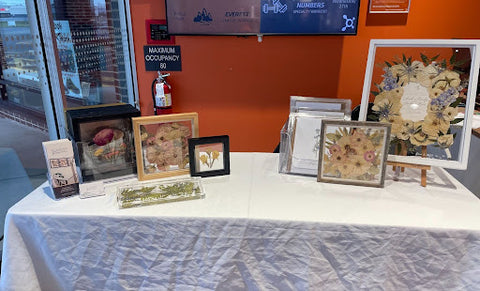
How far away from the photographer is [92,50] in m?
2.77

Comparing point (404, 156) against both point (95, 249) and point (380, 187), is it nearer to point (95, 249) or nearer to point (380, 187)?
point (380, 187)

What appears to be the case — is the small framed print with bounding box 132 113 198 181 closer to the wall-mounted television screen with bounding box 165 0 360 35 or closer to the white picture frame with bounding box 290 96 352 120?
the white picture frame with bounding box 290 96 352 120

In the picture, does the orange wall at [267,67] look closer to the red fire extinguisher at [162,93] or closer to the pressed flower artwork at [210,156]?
the red fire extinguisher at [162,93]

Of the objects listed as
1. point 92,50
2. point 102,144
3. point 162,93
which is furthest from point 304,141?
point 92,50

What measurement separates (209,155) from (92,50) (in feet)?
6.47

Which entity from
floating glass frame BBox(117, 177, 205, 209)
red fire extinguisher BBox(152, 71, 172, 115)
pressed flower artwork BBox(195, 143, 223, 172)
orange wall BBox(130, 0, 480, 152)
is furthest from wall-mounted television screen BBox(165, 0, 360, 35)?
floating glass frame BBox(117, 177, 205, 209)

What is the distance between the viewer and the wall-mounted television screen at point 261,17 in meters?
2.46

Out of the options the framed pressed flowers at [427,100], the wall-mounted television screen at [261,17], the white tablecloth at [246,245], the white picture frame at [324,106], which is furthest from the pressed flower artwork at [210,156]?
the wall-mounted television screen at [261,17]

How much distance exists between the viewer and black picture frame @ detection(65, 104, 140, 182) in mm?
1203

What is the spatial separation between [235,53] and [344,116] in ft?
5.43

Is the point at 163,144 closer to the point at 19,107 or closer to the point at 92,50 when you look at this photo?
the point at 92,50

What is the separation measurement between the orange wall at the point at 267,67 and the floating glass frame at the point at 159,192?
168 cm

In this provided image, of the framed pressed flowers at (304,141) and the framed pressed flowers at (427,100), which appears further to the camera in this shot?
the framed pressed flowers at (304,141)

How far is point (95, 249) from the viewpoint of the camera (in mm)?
1116
